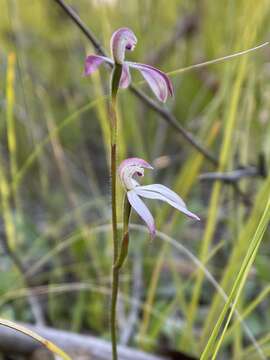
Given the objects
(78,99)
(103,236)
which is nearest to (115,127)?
(103,236)

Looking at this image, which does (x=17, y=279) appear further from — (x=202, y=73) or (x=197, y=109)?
(x=202, y=73)

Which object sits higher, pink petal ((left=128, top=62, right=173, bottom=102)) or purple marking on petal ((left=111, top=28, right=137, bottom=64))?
purple marking on petal ((left=111, top=28, right=137, bottom=64))

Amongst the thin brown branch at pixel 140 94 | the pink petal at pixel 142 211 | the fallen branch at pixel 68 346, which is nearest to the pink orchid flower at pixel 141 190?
the pink petal at pixel 142 211

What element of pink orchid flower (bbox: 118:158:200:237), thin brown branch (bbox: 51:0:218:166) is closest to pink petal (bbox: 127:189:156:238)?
pink orchid flower (bbox: 118:158:200:237)

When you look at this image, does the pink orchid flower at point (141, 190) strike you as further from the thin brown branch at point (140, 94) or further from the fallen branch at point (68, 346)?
the fallen branch at point (68, 346)

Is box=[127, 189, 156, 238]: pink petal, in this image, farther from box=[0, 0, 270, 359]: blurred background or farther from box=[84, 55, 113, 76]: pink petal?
box=[0, 0, 270, 359]: blurred background

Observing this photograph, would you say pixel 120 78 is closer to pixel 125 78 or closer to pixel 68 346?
pixel 125 78
